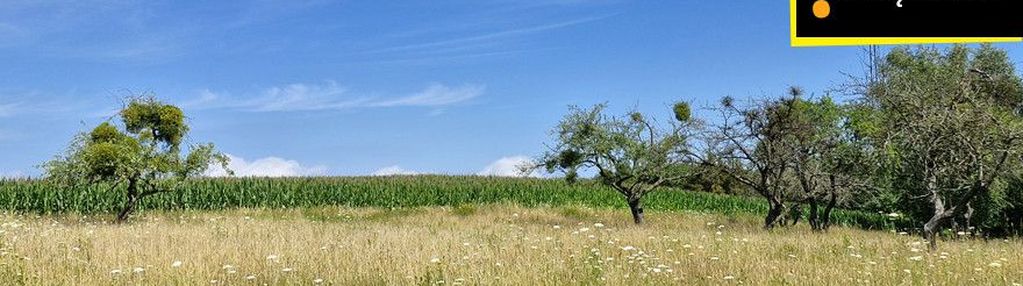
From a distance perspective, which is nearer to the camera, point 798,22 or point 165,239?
point 798,22

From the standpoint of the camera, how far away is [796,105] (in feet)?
77.6

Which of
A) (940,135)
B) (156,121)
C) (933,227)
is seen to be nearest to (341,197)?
(156,121)

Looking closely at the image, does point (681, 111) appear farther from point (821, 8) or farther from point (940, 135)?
point (821, 8)

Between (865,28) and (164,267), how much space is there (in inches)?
340

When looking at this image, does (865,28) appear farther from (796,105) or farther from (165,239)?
(796,105)

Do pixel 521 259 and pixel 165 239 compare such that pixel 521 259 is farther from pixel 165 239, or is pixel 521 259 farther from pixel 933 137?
pixel 933 137

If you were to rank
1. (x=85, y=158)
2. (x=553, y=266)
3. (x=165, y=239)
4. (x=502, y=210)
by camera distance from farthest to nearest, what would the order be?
(x=502, y=210)
(x=85, y=158)
(x=165, y=239)
(x=553, y=266)

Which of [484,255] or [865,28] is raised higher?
[865,28]

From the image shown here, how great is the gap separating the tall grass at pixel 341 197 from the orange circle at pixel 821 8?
25592mm

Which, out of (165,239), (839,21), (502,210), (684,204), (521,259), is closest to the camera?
(839,21)

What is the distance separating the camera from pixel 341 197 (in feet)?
126

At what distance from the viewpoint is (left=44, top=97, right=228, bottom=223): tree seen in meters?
22.4

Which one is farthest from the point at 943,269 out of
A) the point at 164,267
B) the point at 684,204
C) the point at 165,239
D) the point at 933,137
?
the point at 684,204

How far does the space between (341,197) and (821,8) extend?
3386 centimetres
